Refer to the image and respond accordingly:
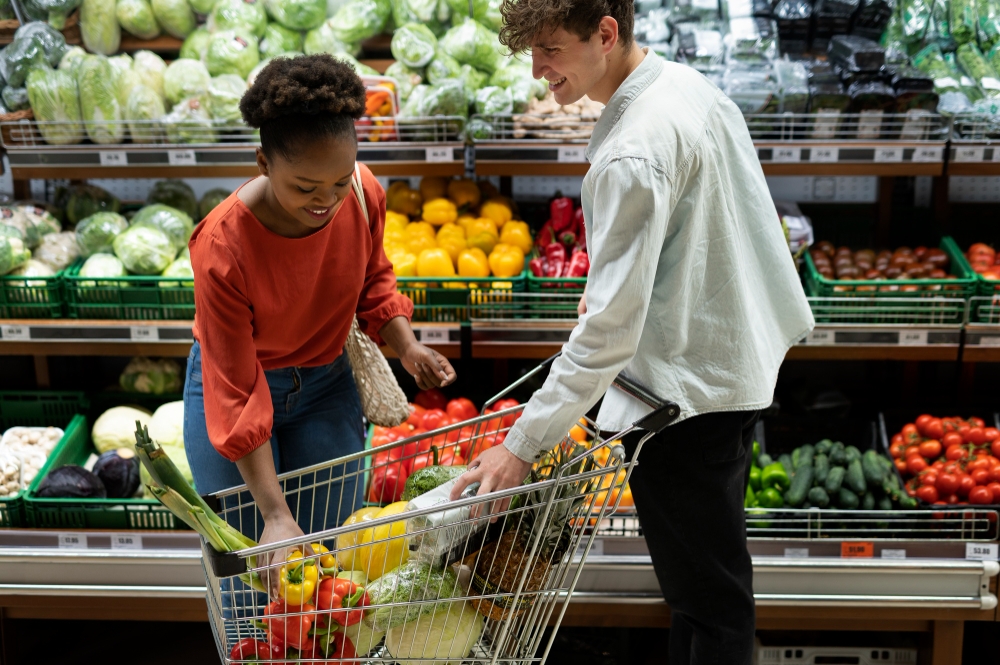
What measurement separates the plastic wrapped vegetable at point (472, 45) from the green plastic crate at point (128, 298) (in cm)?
124

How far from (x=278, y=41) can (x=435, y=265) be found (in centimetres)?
107

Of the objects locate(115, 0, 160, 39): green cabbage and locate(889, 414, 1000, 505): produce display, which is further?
locate(115, 0, 160, 39): green cabbage

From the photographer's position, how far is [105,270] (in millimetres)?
3145

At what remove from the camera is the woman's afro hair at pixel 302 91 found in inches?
64.7

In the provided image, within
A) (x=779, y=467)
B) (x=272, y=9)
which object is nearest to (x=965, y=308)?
(x=779, y=467)

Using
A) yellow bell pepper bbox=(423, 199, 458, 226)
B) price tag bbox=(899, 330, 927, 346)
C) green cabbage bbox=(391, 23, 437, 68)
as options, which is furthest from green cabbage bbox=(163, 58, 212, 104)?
price tag bbox=(899, 330, 927, 346)

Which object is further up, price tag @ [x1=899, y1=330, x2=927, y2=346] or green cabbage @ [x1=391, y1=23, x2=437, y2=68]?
green cabbage @ [x1=391, y1=23, x2=437, y2=68]

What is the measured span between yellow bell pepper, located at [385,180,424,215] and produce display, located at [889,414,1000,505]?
1.86 m

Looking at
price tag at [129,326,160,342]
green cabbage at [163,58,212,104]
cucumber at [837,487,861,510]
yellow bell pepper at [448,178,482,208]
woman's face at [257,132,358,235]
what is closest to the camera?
woman's face at [257,132,358,235]

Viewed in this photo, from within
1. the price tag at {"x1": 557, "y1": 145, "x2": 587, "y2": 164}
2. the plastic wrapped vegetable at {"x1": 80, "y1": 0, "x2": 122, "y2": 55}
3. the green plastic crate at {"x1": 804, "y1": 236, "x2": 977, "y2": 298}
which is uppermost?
the plastic wrapped vegetable at {"x1": 80, "y1": 0, "x2": 122, "y2": 55}

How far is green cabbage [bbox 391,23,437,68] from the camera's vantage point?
3344 millimetres

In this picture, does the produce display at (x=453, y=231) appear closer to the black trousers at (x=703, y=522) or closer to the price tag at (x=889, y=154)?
the price tag at (x=889, y=154)

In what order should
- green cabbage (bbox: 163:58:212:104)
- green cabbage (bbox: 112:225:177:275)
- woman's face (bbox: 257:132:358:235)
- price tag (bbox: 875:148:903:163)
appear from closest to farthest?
1. woman's face (bbox: 257:132:358:235)
2. price tag (bbox: 875:148:903:163)
3. green cabbage (bbox: 112:225:177:275)
4. green cabbage (bbox: 163:58:212:104)

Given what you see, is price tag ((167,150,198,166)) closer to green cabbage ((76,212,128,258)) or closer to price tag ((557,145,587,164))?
green cabbage ((76,212,128,258))
